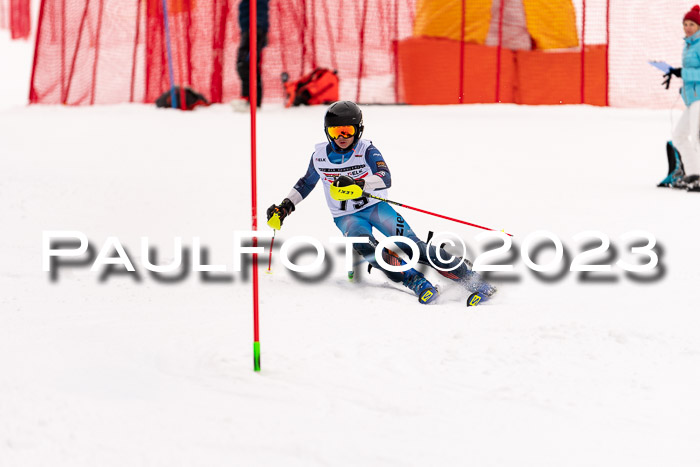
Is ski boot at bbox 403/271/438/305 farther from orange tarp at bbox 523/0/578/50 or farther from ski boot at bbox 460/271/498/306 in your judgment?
orange tarp at bbox 523/0/578/50

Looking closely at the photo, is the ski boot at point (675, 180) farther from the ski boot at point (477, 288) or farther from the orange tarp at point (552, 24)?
the orange tarp at point (552, 24)

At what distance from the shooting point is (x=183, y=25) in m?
14.5

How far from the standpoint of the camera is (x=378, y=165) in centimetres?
513

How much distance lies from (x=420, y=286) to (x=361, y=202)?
2.26 ft

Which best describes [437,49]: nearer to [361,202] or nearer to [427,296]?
[361,202]

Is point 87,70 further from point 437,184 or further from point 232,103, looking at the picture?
point 437,184

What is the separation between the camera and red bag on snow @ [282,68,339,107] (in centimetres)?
1355

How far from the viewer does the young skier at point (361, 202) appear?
5.01 m

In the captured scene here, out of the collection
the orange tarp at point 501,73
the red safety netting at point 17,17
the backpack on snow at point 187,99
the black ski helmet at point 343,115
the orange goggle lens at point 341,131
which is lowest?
the orange goggle lens at point 341,131

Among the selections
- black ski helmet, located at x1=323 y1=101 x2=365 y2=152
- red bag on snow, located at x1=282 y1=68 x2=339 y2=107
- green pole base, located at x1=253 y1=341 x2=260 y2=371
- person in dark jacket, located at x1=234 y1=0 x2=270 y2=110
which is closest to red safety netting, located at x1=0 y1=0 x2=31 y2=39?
person in dark jacket, located at x1=234 y1=0 x2=270 y2=110

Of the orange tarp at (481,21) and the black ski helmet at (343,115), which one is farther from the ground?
the orange tarp at (481,21)

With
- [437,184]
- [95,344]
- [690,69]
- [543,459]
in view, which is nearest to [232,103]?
[437,184]

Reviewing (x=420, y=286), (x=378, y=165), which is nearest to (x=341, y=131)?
(x=378, y=165)

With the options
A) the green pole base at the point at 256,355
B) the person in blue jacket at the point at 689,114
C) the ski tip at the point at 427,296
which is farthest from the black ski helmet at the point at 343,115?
the person in blue jacket at the point at 689,114
